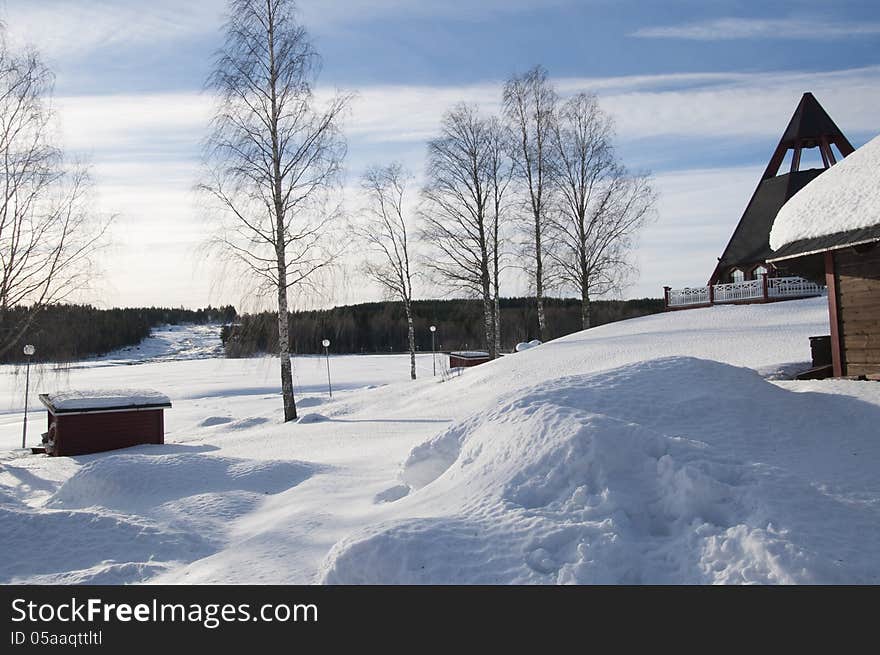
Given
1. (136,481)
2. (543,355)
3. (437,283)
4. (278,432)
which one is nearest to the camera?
(136,481)

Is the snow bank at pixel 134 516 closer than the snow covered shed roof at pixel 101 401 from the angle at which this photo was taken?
Yes

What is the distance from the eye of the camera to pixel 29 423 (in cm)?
2853

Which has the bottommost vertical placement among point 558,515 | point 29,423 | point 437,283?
point 29,423

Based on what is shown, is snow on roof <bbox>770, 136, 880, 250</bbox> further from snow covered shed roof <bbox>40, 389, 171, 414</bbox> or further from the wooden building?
snow covered shed roof <bbox>40, 389, 171, 414</bbox>

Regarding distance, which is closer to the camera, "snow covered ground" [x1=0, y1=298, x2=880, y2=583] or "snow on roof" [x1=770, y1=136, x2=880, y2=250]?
"snow covered ground" [x1=0, y1=298, x2=880, y2=583]

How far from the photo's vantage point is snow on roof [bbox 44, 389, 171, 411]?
15.2 metres

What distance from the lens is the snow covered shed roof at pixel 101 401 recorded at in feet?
49.8

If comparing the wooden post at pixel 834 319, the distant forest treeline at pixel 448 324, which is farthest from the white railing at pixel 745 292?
the distant forest treeline at pixel 448 324

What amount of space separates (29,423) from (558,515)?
3118 centimetres

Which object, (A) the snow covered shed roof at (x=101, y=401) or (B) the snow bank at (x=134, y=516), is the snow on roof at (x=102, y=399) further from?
(B) the snow bank at (x=134, y=516)

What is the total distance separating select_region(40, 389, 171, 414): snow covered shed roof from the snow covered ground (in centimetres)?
307

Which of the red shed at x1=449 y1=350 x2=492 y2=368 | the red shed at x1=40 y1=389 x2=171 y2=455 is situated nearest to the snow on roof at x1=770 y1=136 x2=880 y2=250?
the red shed at x1=40 y1=389 x2=171 y2=455
